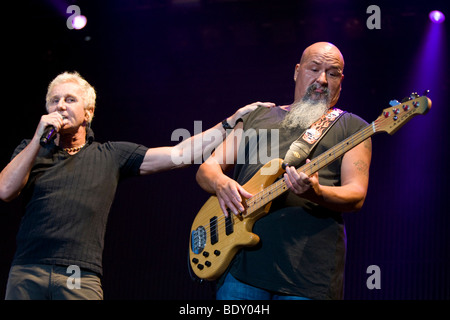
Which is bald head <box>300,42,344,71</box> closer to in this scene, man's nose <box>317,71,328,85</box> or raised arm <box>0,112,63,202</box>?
man's nose <box>317,71,328,85</box>

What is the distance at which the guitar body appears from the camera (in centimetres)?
234

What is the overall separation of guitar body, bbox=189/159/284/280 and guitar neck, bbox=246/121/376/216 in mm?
35

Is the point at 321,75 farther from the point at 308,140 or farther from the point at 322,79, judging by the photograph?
the point at 308,140

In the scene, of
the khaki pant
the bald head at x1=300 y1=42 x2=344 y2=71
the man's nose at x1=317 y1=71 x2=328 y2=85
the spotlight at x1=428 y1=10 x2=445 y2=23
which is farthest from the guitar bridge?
the spotlight at x1=428 y1=10 x2=445 y2=23

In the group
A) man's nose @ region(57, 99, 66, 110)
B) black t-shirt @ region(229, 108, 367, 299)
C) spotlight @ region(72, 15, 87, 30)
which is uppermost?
spotlight @ region(72, 15, 87, 30)

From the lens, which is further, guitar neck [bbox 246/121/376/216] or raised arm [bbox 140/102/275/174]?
raised arm [bbox 140/102/275/174]

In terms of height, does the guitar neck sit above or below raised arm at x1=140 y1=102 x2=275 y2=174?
below

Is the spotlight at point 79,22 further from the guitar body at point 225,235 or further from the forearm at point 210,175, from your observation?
the guitar body at point 225,235

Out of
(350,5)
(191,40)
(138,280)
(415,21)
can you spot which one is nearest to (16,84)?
→ (191,40)

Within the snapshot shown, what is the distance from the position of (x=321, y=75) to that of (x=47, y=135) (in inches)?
57.2

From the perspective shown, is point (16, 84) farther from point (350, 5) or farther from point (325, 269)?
point (325, 269)

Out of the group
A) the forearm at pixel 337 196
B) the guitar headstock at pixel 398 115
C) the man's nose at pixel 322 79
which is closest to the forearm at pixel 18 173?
the forearm at pixel 337 196

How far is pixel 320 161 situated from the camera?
226 centimetres

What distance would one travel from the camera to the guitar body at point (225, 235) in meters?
2.34
